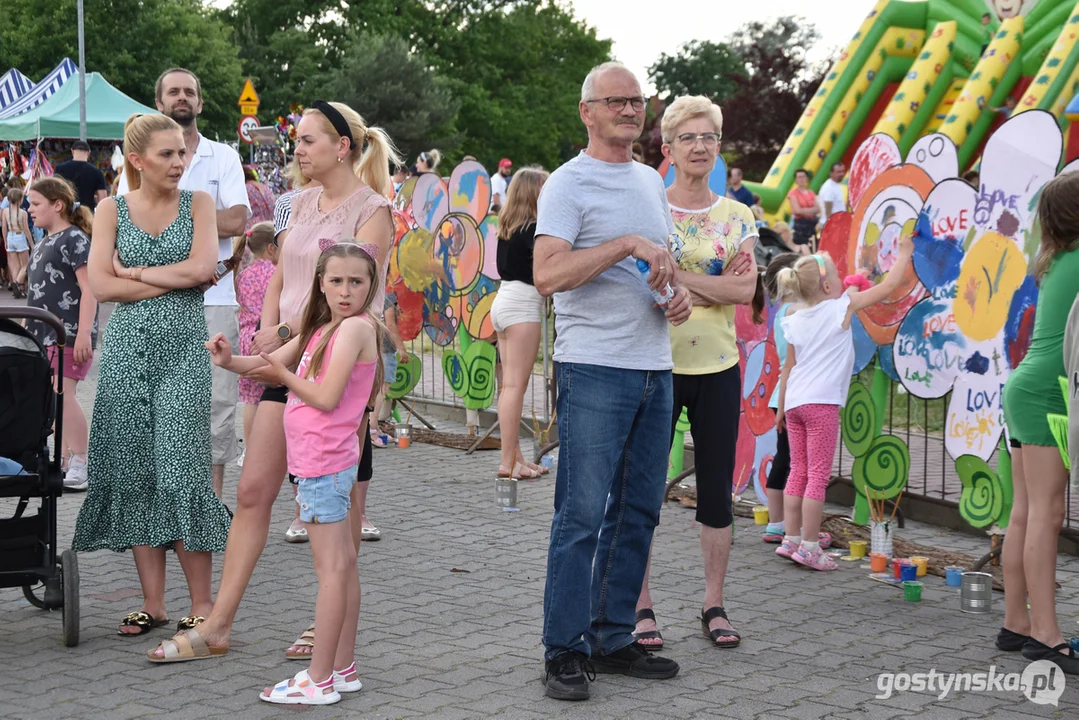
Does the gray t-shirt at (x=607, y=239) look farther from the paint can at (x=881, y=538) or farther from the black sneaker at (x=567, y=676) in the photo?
the paint can at (x=881, y=538)

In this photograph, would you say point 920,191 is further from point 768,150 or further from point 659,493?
point 768,150

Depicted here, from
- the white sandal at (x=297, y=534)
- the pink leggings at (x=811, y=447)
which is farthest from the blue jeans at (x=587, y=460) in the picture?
the white sandal at (x=297, y=534)

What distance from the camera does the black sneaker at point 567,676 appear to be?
14.1ft

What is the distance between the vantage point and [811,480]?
622 centimetres

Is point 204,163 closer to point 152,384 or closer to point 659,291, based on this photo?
point 152,384

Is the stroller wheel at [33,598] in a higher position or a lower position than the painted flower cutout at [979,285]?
lower

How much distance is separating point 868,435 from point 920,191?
4.18ft

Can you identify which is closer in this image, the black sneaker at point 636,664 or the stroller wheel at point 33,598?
the black sneaker at point 636,664

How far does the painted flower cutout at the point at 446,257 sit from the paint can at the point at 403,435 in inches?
31.1

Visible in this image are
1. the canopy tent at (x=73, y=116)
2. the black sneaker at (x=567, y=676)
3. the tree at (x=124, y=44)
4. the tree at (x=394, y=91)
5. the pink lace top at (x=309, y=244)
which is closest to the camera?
the black sneaker at (x=567, y=676)

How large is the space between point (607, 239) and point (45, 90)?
2955 cm

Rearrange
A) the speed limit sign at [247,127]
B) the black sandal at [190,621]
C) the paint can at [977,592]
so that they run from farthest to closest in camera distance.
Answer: the speed limit sign at [247,127] → the paint can at [977,592] → the black sandal at [190,621]

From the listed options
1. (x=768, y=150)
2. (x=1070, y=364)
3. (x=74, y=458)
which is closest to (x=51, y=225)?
(x=74, y=458)

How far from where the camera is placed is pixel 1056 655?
4.70 metres
